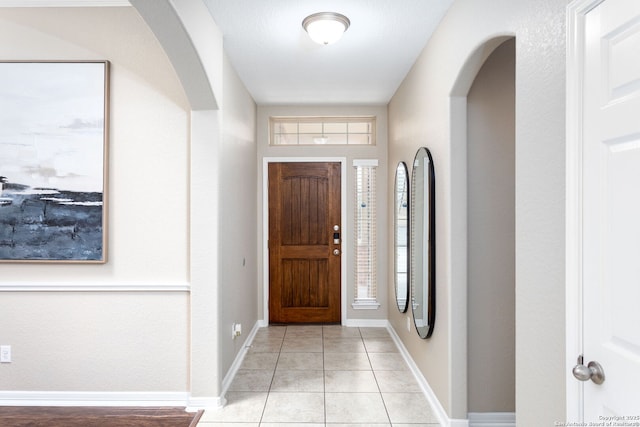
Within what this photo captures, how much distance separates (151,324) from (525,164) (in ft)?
8.12

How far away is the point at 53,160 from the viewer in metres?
2.56

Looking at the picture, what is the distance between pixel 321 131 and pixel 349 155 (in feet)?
1.52

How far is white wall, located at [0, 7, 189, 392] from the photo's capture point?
2.58m

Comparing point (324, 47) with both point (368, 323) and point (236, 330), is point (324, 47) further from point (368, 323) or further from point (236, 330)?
point (368, 323)

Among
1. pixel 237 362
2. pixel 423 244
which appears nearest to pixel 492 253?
pixel 423 244

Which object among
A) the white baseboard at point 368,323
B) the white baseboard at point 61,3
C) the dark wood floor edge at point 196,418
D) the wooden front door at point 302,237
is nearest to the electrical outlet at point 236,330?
the dark wood floor edge at point 196,418

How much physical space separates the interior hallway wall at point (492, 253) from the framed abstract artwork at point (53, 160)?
2.46m

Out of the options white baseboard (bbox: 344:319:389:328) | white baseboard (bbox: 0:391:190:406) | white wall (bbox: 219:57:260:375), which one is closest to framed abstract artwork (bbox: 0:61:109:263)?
white wall (bbox: 219:57:260:375)
